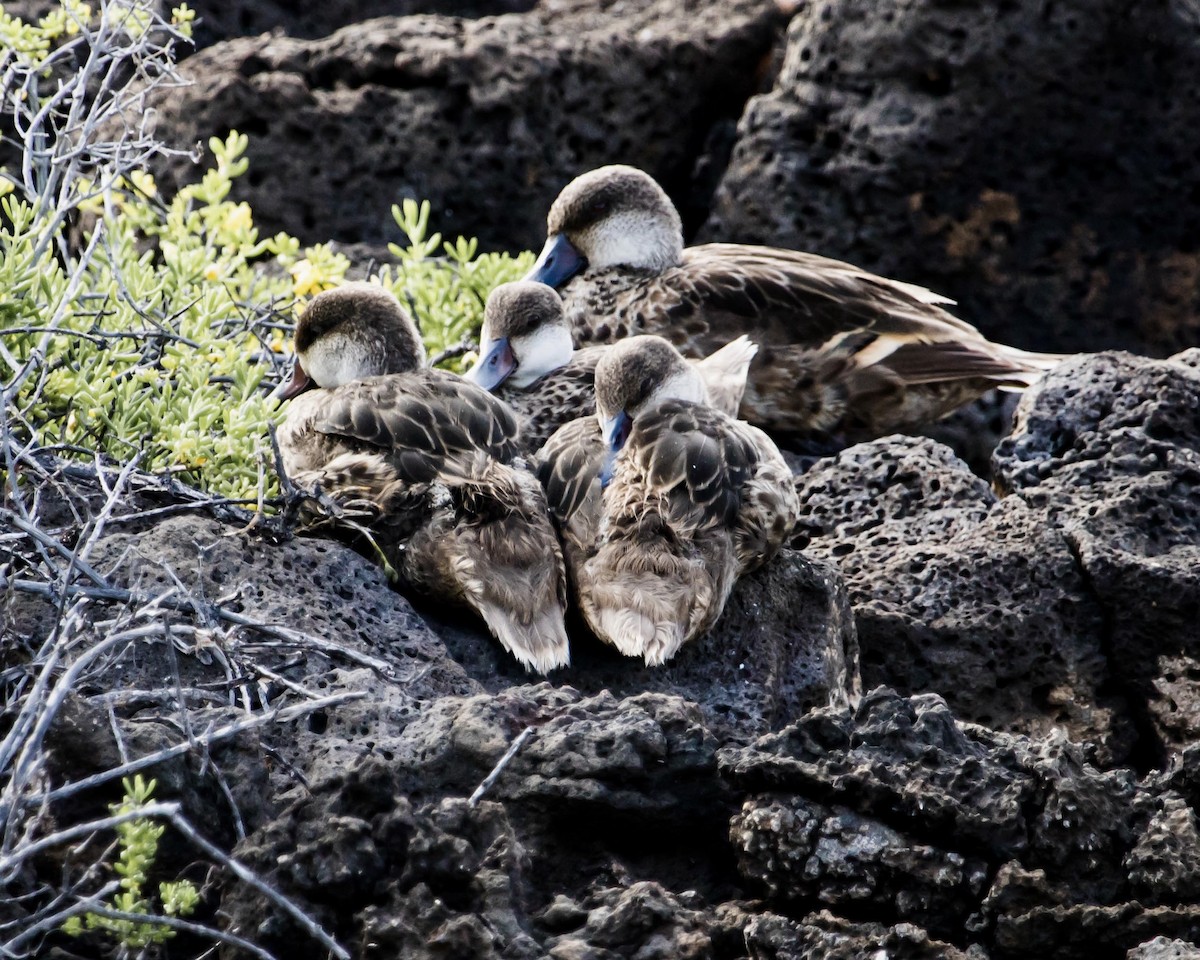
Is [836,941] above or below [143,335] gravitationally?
below

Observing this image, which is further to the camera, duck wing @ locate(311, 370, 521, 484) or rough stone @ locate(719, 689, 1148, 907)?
duck wing @ locate(311, 370, 521, 484)

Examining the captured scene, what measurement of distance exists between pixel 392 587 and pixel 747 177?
196 inches

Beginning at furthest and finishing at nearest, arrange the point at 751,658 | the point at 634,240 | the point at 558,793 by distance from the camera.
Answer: the point at 634,240 < the point at 751,658 < the point at 558,793

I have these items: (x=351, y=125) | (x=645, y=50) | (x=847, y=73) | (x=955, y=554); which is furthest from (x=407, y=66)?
(x=955, y=554)

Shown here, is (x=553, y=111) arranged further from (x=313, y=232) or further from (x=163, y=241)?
(x=163, y=241)

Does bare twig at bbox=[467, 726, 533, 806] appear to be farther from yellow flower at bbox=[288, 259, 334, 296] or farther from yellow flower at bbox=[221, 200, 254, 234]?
yellow flower at bbox=[288, 259, 334, 296]

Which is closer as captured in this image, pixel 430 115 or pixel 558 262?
pixel 558 262

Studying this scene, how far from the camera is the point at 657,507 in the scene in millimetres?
5934

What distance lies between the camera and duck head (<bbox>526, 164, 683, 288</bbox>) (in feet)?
29.0

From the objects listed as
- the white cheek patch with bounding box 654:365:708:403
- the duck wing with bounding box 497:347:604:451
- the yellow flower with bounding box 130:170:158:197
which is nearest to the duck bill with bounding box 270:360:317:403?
Answer: the duck wing with bounding box 497:347:604:451

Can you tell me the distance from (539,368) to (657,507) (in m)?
1.80

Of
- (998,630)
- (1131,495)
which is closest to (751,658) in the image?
(998,630)

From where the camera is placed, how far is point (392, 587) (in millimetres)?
5785

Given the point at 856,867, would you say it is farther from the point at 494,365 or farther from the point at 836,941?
the point at 494,365
